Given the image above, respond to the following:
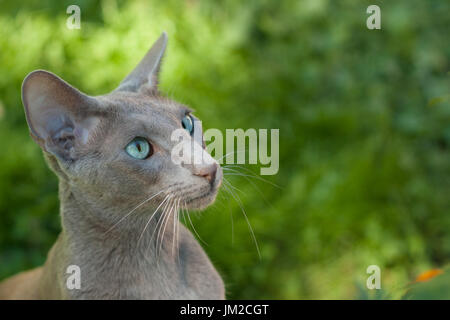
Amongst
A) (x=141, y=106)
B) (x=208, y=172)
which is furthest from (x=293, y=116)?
(x=208, y=172)

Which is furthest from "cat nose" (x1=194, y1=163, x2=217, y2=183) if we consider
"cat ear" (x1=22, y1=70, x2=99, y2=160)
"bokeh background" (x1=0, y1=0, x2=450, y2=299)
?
"bokeh background" (x1=0, y1=0, x2=450, y2=299)

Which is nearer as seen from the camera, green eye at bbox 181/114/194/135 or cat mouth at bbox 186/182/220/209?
cat mouth at bbox 186/182/220/209

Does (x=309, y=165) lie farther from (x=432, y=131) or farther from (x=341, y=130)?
(x=432, y=131)

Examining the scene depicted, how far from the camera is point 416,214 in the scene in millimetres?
3768

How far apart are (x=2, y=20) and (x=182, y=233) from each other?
304 centimetres

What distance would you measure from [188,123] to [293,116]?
2.37 meters

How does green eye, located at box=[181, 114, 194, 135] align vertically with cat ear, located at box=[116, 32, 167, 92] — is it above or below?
below

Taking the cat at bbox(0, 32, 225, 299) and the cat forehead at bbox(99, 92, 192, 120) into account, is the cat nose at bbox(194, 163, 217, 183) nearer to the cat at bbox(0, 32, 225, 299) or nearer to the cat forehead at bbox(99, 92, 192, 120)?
the cat at bbox(0, 32, 225, 299)

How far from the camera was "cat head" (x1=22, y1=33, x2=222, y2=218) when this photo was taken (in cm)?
181

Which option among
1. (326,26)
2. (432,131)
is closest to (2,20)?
(326,26)

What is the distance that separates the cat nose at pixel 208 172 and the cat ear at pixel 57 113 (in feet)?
1.20

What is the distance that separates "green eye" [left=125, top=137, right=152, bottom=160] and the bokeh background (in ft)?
3.86

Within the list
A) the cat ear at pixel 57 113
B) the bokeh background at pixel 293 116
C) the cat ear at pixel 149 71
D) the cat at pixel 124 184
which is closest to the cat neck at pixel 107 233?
the cat at pixel 124 184
